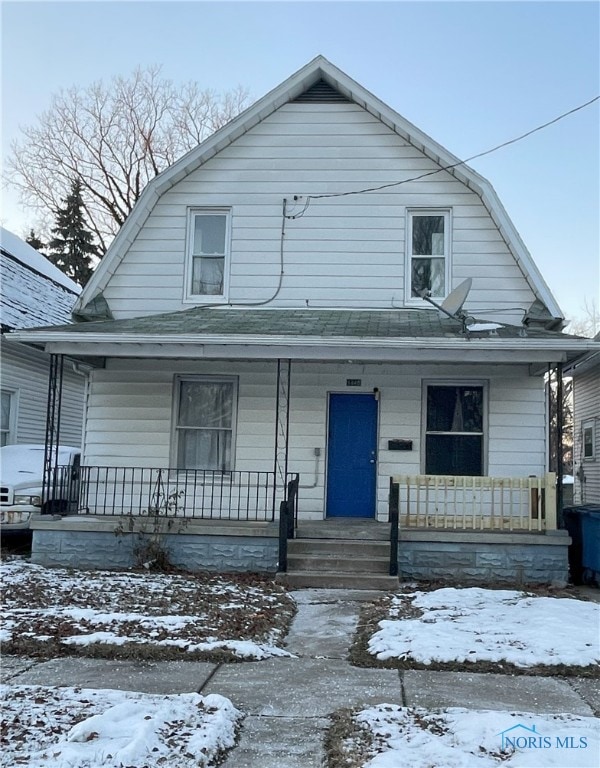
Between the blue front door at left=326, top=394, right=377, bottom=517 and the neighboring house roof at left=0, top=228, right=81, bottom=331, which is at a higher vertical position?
the neighboring house roof at left=0, top=228, right=81, bottom=331

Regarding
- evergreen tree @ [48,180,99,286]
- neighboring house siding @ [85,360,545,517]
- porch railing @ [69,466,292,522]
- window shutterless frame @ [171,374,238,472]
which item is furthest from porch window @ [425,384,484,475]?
evergreen tree @ [48,180,99,286]

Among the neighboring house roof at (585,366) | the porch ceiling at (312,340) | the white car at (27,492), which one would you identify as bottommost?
the white car at (27,492)

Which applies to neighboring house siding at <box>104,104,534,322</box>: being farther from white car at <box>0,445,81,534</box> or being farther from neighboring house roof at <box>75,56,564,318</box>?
white car at <box>0,445,81,534</box>

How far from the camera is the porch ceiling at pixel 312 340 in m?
9.70

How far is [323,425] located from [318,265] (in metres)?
2.56

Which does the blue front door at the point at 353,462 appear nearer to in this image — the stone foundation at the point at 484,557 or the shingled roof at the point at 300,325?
the shingled roof at the point at 300,325

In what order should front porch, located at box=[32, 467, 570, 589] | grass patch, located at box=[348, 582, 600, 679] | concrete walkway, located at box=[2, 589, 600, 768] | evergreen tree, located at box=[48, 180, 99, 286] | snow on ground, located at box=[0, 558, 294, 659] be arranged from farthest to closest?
evergreen tree, located at box=[48, 180, 99, 286] → front porch, located at box=[32, 467, 570, 589] → snow on ground, located at box=[0, 558, 294, 659] → grass patch, located at box=[348, 582, 600, 679] → concrete walkway, located at box=[2, 589, 600, 768]

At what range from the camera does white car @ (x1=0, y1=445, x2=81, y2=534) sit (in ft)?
36.3

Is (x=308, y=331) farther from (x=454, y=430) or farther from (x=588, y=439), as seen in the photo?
(x=588, y=439)

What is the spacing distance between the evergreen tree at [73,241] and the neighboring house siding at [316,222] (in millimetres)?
22037

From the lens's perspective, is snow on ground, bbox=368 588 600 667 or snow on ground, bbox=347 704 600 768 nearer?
snow on ground, bbox=347 704 600 768

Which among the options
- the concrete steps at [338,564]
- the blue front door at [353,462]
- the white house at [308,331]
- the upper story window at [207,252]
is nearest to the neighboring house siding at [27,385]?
the white house at [308,331]

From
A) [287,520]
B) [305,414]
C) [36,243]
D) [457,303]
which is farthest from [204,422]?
[36,243]

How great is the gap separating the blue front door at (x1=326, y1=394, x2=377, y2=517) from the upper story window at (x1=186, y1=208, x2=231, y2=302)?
2.94 metres
